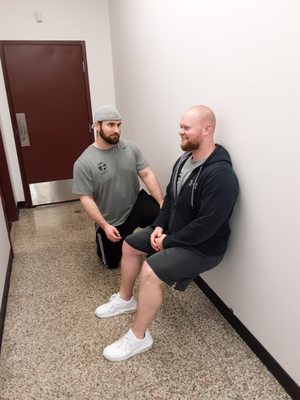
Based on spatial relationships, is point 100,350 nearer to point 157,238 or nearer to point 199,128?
point 157,238

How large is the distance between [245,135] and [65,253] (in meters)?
1.90

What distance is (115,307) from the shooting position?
6.08ft

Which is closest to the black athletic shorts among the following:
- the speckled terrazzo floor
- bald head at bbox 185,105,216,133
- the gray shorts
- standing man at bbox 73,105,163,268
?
standing man at bbox 73,105,163,268

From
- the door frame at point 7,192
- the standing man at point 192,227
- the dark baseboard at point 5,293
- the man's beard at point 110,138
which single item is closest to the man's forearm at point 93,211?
the man's beard at point 110,138

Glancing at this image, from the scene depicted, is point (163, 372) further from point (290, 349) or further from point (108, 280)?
point (108, 280)

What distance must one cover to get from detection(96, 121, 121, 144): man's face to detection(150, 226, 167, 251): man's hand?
74cm

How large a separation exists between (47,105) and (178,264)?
2.94m

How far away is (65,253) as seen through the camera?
264 centimetres

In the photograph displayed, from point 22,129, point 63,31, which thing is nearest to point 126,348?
point 22,129

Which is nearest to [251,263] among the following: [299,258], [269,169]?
[299,258]

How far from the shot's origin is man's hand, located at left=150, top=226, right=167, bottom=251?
5.35ft

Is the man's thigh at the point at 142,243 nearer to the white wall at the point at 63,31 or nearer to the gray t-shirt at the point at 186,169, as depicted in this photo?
the gray t-shirt at the point at 186,169

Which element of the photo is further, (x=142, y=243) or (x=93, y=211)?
(x=93, y=211)

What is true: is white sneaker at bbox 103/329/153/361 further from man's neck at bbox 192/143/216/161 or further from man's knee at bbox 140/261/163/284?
man's neck at bbox 192/143/216/161
